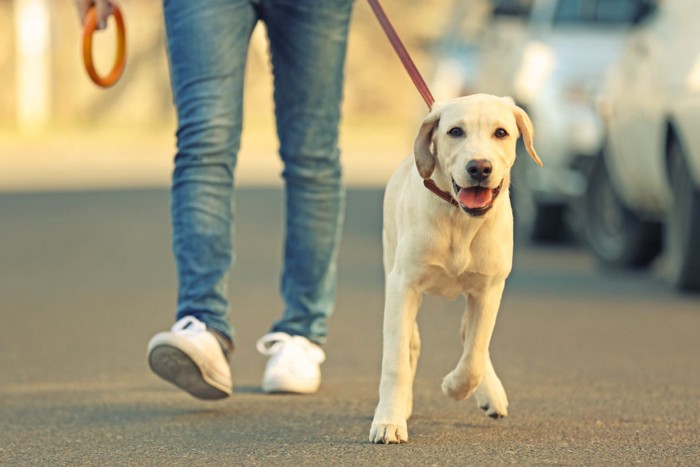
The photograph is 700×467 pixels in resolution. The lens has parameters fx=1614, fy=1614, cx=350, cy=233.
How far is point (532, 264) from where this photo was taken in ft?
32.9

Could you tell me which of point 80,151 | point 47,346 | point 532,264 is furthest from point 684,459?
point 80,151

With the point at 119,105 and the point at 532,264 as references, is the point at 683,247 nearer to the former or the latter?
the point at 532,264

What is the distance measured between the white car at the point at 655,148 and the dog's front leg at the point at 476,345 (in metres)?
3.28

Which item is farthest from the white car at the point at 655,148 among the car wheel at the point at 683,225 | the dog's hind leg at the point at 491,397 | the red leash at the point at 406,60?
the dog's hind leg at the point at 491,397

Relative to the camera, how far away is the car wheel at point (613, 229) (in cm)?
948

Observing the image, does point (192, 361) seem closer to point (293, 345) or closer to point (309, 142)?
point (293, 345)

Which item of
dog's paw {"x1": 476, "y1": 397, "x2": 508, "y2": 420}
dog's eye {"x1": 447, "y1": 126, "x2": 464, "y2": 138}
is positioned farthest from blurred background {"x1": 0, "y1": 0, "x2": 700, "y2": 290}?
dog's paw {"x1": 476, "y1": 397, "x2": 508, "y2": 420}

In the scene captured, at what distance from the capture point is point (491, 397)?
4812 mm

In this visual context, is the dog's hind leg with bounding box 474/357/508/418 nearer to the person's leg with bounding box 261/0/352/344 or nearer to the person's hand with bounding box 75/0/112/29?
the person's leg with bounding box 261/0/352/344

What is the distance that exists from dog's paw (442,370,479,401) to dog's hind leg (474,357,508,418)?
197 millimetres

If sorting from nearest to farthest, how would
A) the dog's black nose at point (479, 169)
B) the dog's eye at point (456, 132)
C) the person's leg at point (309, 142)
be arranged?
1. the dog's black nose at point (479, 169)
2. the dog's eye at point (456, 132)
3. the person's leg at point (309, 142)

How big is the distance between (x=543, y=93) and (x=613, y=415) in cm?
613

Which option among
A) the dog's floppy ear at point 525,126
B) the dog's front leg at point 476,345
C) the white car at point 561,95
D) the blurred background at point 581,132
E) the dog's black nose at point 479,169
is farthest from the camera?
the white car at point 561,95

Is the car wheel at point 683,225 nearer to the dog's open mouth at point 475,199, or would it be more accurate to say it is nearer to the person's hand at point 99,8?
the person's hand at point 99,8
